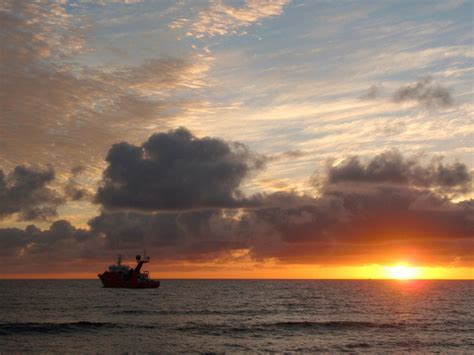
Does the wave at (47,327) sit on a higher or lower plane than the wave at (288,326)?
higher

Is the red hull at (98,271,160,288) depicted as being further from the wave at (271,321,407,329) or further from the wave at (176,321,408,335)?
the wave at (271,321,407,329)

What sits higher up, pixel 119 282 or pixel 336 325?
pixel 119 282

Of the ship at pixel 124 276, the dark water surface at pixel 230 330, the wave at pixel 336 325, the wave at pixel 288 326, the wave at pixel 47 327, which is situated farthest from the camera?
the ship at pixel 124 276

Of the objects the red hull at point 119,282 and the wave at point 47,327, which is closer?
the wave at point 47,327

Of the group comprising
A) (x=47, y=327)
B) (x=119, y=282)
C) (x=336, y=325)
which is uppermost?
(x=119, y=282)

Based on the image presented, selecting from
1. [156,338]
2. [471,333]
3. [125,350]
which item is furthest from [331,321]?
[125,350]

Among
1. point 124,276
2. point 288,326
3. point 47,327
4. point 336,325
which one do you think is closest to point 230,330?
point 288,326

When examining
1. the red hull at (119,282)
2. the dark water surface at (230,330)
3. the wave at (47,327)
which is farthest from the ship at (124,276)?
the wave at (47,327)

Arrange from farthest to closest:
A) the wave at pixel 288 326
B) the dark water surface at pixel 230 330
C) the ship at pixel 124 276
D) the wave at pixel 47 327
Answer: the ship at pixel 124 276 < the wave at pixel 288 326 < the wave at pixel 47 327 < the dark water surface at pixel 230 330

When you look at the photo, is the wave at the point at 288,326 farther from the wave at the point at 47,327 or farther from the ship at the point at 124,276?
the ship at the point at 124,276

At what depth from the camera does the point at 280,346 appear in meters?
61.2

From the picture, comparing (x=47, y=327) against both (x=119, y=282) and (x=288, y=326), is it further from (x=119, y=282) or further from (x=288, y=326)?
(x=119, y=282)

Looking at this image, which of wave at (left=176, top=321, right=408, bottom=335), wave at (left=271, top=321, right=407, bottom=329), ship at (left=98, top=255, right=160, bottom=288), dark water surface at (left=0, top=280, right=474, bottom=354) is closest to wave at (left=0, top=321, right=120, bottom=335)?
dark water surface at (left=0, top=280, right=474, bottom=354)

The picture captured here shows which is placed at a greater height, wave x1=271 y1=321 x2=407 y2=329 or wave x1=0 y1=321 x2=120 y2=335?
wave x1=0 y1=321 x2=120 y2=335
